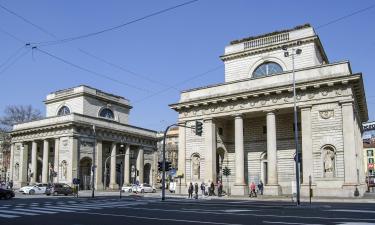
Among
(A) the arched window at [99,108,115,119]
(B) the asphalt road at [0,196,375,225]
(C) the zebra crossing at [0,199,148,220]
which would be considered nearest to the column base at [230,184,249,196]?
(C) the zebra crossing at [0,199,148,220]

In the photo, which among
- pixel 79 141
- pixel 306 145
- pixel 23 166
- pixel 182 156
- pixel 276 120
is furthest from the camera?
pixel 23 166

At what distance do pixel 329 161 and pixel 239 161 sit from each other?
859 centimetres

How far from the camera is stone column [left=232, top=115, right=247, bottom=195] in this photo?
41719 mm

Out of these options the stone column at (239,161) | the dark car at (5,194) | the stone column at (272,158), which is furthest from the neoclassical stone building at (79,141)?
the stone column at (272,158)

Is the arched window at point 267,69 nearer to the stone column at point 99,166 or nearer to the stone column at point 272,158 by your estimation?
the stone column at point 272,158

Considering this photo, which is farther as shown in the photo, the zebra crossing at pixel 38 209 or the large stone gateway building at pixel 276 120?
the large stone gateway building at pixel 276 120

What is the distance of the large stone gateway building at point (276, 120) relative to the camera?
36500mm

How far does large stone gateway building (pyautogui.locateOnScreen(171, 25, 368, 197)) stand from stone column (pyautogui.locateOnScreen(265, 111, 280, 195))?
3.5 inches

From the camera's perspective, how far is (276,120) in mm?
43250

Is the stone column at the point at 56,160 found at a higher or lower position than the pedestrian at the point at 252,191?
higher

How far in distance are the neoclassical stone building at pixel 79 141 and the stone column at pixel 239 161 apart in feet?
83.7

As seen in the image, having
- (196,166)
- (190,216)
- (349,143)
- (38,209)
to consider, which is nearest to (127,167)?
(196,166)

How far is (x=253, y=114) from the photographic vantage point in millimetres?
43031

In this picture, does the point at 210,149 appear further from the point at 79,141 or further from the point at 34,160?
the point at 34,160
